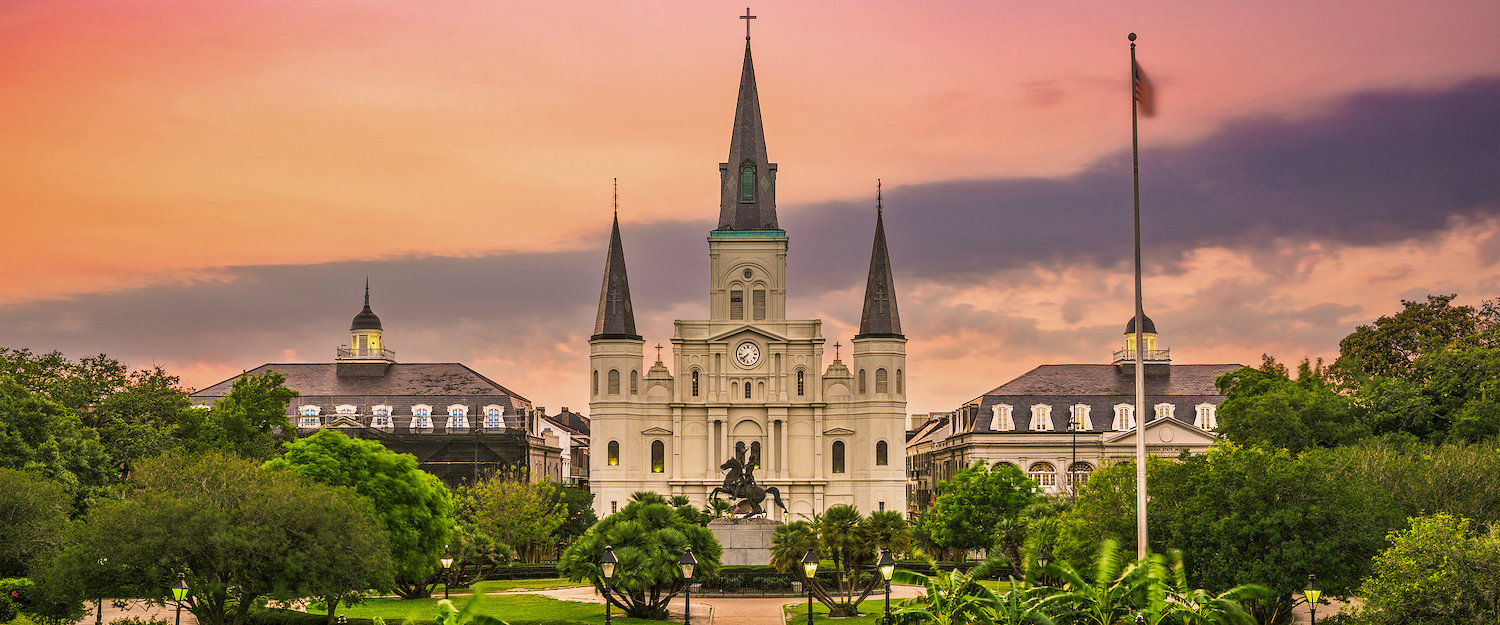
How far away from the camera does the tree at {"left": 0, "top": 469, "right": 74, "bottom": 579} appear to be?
152 feet

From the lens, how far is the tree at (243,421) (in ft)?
262

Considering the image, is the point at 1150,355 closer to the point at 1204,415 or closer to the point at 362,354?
the point at 1204,415

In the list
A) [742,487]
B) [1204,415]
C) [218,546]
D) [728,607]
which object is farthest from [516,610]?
[1204,415]

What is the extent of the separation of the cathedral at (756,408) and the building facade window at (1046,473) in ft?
36.1

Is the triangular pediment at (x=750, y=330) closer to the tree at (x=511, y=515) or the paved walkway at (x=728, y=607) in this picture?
the tree at (x=511, y=515)

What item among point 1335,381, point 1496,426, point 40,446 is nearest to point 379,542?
point 40,446

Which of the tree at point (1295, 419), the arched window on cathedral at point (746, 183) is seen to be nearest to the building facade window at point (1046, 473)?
the arched window on cathedral at point (746, 183)

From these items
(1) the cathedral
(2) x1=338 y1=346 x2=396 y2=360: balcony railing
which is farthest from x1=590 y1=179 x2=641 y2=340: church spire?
(2) x1=338 y1=346 x2=396 y2=360: balcony railing

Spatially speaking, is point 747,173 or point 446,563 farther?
point 747,173

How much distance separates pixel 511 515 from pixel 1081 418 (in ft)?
161

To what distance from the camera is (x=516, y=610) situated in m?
51.4

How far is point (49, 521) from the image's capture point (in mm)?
47656

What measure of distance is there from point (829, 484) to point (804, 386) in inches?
303

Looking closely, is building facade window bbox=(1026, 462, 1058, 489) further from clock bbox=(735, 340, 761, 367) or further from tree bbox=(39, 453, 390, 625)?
tree bbox=(39, 453, 390, 625)
